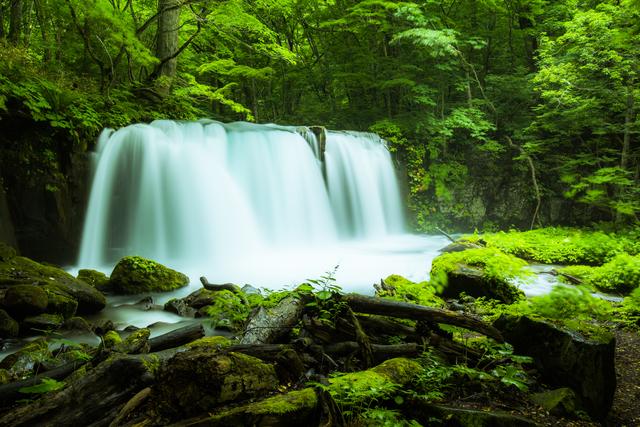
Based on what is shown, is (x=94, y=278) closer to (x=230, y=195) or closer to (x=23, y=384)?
(x=230, y=195)

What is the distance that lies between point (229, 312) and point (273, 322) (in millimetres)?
2002

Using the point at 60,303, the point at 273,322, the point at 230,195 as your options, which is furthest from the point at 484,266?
the point at 230,195

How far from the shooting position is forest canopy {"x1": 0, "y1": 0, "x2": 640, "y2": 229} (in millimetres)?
9242

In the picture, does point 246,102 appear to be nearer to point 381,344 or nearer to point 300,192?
point 300,192

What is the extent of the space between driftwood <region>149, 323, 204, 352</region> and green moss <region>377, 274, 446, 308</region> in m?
2.45

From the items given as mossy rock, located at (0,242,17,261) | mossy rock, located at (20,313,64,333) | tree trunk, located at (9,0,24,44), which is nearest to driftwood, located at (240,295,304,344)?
mossy rock, located at (20,313,64,333)

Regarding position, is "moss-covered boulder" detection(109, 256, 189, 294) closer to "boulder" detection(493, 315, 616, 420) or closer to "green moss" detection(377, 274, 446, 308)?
"green moss" detection(377, 274, 446, 308)

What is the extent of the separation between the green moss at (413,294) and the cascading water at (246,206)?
2.03m

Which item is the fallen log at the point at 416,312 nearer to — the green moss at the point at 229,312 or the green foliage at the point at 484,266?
the green moss at the point at 229,312

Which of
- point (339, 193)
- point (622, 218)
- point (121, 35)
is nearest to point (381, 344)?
point (121, 35)

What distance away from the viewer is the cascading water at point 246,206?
880cm

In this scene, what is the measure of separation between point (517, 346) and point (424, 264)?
6.39 m

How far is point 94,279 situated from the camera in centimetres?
686

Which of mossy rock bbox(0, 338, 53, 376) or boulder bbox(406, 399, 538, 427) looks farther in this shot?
mossy rock bbox(0, 338, 53, 376)
